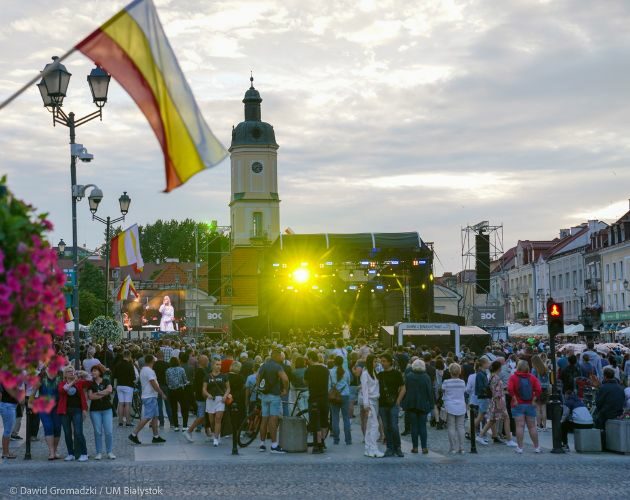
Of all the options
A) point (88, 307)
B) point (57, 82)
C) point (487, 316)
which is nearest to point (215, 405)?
point (57, 82)

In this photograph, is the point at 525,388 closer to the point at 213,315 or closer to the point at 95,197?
the point at 95,197

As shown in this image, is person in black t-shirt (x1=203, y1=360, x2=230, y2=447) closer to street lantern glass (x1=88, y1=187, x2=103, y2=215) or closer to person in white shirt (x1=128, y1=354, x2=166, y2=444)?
person in white shirt (x1=128, y1=354, x2=166, y2=444)

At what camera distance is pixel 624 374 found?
24844 mm

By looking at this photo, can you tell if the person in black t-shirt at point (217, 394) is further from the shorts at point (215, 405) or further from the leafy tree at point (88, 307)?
the leafy tree at point (88, 307)

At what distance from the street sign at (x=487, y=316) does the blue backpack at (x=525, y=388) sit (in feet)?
125

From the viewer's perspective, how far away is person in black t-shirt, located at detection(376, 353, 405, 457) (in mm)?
17984

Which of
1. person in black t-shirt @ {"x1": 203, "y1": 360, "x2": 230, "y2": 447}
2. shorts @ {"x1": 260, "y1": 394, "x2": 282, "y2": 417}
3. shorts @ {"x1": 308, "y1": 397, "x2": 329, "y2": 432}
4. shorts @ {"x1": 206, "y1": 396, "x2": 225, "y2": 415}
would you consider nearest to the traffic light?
shorts @ {"x1": 308, "y1": 397, "x2": 329, "y2": 432}

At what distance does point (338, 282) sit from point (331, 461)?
47.8 m

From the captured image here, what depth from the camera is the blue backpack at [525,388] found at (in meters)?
18.4

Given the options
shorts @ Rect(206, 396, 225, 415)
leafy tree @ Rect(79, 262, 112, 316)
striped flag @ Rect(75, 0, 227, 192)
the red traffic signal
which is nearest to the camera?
striped flag @ Rect(75, 0, 227, 192)

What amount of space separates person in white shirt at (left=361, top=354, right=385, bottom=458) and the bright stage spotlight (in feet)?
78.0

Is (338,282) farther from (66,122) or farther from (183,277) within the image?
(183,277)

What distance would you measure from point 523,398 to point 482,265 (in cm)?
4551

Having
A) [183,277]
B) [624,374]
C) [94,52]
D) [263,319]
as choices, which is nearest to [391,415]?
[624,374]
